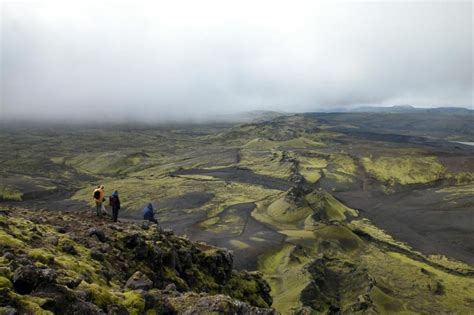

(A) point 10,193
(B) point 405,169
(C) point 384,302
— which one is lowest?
(A) point 10,193

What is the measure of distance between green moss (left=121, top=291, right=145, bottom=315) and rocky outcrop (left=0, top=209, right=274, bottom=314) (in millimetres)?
33

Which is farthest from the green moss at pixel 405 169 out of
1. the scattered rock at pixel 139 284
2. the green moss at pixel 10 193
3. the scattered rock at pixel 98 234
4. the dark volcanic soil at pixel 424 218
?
the scattered rock at pixel 139 284

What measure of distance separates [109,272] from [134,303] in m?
5.27

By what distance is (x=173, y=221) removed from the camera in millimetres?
89000

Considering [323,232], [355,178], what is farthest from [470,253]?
[355,178]

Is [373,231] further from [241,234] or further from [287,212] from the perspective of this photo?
[241,234]

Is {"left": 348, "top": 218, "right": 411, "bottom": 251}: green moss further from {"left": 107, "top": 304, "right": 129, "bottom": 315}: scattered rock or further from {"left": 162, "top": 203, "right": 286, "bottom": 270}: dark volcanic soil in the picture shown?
{"left": 107, "top": 304, "right": 129, "bottom": 315}: scattered rock

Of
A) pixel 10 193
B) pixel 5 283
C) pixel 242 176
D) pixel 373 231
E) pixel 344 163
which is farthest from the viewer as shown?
pixel 344 163

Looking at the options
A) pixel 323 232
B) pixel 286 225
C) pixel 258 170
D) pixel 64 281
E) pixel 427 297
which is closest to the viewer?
pixel 64 281

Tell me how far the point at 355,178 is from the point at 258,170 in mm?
37601

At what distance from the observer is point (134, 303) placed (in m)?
14.3

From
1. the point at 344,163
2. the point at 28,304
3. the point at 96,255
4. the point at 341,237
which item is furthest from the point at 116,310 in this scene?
the point at 344,163

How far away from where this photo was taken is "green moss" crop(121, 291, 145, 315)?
1405 centimetres

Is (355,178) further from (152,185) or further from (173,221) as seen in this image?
(173,221)
